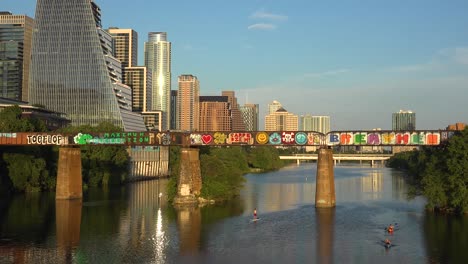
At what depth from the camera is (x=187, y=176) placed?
9150 cm

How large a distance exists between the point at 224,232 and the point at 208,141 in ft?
85.4

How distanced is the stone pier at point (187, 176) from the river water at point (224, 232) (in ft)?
9.90

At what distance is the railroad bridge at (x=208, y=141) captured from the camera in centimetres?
8941

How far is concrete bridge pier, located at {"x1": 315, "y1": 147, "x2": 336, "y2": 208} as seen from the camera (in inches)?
3519

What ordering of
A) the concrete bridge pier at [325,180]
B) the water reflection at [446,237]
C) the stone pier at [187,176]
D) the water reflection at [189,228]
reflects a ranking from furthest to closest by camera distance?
1. the stone pier at [187,176]
2. the concrete bridge pier at [325,180]
3. the water reflection at [189,228]
4. the water reflection at [446,237]

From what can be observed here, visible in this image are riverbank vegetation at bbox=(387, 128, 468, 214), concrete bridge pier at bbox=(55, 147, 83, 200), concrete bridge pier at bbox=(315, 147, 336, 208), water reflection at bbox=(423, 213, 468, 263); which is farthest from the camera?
concrete bridge pier at bbox=(55, 147, 83, 200)

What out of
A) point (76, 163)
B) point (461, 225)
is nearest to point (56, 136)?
point (76, 163)

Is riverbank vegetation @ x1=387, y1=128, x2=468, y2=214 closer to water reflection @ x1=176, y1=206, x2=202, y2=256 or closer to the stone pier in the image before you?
water reflection @ x1=176, y1=206, x2=202, y2=256

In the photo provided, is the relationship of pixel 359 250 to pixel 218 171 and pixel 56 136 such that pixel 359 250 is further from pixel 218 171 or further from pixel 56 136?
pixel 56 136

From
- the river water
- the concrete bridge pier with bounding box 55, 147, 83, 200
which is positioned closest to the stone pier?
the river water

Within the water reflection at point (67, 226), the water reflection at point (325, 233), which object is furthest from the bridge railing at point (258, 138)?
the water reflection at point (325, 233)

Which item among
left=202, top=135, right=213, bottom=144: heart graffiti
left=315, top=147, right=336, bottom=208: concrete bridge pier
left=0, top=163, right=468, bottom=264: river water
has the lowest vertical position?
left=0, top=163, right=468, bottom=264: river water

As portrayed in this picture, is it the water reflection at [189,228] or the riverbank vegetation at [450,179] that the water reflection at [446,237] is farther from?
the water reflection at [189,228]

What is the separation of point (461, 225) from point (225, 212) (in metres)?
33.6
